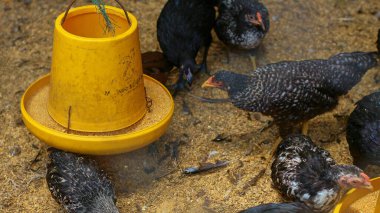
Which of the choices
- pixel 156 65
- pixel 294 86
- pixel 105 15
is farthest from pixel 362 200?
pixel 156 65

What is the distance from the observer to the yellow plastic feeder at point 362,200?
3.67 meters

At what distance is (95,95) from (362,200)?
6.35 feet

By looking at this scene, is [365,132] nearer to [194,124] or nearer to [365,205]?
[365,205]

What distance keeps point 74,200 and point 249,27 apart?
8.51ft

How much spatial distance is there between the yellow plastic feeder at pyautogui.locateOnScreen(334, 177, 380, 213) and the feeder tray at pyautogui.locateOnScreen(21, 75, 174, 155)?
1370mm

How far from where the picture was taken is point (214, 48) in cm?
602

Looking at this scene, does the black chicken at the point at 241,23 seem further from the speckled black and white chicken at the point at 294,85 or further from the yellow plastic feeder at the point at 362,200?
the yellow plastic feeder at the point at 362,200

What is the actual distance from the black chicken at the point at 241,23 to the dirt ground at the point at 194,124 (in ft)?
0.65

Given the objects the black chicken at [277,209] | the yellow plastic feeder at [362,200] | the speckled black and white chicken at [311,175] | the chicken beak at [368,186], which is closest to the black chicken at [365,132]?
the speckled black and white chicken at [311,175]

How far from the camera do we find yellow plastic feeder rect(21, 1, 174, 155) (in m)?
4.00

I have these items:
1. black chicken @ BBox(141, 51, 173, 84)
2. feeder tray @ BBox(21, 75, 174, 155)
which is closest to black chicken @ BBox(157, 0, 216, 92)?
black chicken @ BBox(141, 51, 173, 84)

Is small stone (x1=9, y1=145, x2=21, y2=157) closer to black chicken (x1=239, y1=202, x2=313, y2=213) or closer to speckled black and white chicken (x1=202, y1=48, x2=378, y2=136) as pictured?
speckled black and white chicken (x1=202, y1=48, x2=378, y2=136)

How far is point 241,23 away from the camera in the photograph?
5652 mm

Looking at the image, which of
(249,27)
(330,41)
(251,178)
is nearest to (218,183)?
(251,178)
